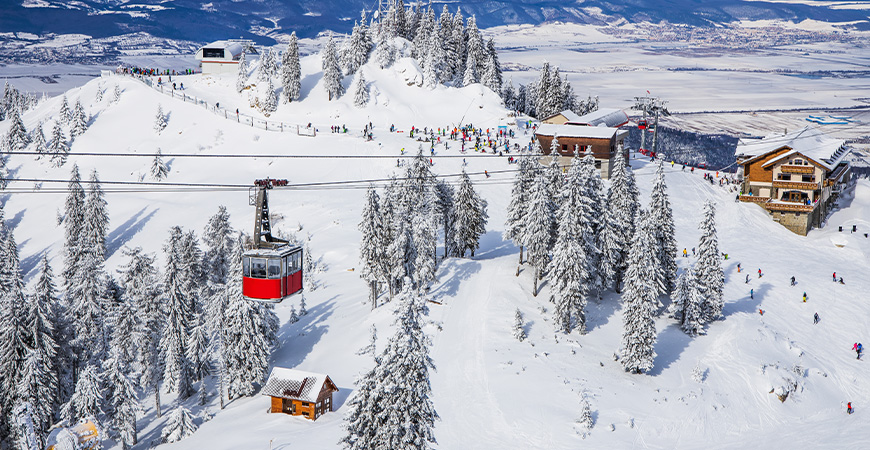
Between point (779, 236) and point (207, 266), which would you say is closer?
point (207, 266)

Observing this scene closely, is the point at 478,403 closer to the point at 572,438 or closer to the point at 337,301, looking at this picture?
the point at 572,438

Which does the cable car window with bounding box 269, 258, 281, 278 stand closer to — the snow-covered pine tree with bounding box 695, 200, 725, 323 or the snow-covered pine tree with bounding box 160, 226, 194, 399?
the snow-covered pine tree with bounding box 160, 226, 194, 399

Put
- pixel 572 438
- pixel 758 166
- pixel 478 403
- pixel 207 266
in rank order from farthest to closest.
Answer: pixel 758 166
pixel 207 266
pixel 478 403
pixel 572 438

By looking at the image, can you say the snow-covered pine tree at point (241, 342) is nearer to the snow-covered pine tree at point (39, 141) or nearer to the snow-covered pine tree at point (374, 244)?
the snow-covered pine tree at point (374, 244)

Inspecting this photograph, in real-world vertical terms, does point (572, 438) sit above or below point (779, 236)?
below

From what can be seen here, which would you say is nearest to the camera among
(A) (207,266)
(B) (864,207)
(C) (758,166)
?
(A) (207,266)

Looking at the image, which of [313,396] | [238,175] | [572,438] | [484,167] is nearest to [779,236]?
[484,167]
